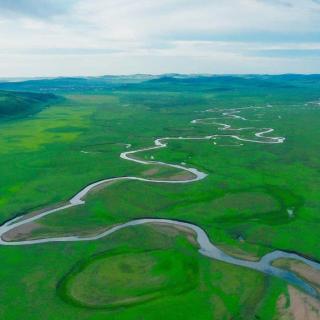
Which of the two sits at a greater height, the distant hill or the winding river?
the distant hill

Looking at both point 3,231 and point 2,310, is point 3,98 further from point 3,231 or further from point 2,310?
point 2,310

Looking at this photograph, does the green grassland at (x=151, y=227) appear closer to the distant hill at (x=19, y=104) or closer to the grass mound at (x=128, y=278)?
the grass mound at (x=128, y=278)

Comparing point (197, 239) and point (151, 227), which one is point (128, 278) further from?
point (151, 227)

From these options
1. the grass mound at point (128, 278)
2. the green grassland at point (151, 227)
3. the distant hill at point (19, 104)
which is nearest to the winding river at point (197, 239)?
the green grassland at point (151, 227)

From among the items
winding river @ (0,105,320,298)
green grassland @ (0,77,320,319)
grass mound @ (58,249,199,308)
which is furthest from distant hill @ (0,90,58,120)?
grass mound @ (58,249,199,308)

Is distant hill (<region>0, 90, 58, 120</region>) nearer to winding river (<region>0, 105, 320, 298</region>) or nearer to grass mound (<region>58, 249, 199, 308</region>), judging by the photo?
winding river (<region>0, 105, 320, 298</region>)

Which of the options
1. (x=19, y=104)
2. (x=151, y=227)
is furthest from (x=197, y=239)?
(x=19, y=104)

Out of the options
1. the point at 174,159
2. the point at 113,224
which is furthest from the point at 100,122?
the point at 113,224
